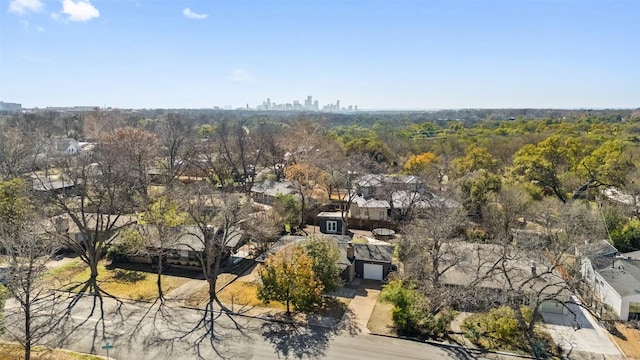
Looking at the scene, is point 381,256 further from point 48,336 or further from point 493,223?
point 48,336

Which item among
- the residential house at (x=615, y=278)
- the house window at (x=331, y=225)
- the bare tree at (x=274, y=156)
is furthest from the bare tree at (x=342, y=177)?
the residential house at (x=615, y=278)

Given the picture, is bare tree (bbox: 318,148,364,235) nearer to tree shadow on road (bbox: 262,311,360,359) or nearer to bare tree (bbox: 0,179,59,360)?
tree shadow on road (bbox: 262,311,360,359)

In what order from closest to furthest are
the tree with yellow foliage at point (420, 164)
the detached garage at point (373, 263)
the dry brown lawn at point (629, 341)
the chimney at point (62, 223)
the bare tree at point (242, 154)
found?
the dry brown lawn at point (629, 341)
the detached garage at point (373, 263)
the chimney at point (62, 223)
the tree with yellow foliage at point (420, 164)
the bare tree at point (242, 154)

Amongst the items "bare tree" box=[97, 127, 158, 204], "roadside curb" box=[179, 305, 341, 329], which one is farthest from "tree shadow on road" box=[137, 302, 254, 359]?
"bare tree" box=[97, 127, 158, 204]

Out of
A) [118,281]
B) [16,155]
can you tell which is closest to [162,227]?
[118,281]

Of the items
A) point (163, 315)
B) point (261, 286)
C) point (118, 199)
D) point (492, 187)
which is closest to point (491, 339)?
point (261, 286)

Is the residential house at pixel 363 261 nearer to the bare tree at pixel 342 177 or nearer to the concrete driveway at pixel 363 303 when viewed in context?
the concrete driveway at pixel 363 303
